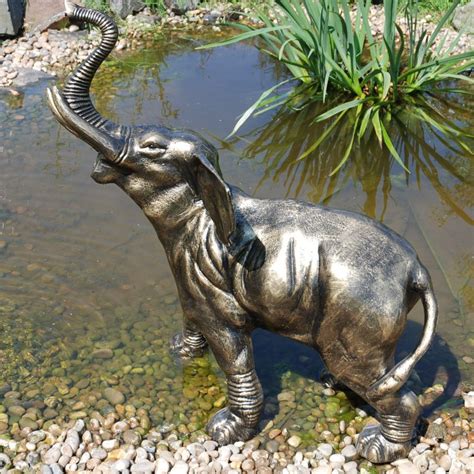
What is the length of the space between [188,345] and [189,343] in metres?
0.02

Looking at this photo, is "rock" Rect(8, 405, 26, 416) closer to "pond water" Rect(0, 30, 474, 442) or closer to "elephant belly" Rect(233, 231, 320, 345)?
"pond water" Rect(0, 30, 474, 442)

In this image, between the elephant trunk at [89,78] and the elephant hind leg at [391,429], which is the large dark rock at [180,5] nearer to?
the elephant trunk at [89,78]

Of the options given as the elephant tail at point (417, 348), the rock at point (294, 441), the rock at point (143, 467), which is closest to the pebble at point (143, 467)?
the rock at point (143, 467)

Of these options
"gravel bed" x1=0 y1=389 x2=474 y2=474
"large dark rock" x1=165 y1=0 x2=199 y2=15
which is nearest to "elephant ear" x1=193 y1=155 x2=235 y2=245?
"gravel bed" x1=0 y1=389 x2=474 y2=474

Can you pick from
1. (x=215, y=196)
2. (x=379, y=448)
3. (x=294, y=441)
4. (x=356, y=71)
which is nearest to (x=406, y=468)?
(x=379, y=448)

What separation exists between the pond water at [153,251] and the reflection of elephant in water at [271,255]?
0.57 m

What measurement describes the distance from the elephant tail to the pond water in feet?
1.80

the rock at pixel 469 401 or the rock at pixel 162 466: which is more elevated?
the rock at pixel 162 466

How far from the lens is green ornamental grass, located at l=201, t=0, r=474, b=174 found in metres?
5.77

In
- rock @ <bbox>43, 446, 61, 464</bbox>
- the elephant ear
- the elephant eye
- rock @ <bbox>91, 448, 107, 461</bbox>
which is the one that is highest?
the elephant eye

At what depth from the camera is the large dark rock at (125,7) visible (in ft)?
28.2

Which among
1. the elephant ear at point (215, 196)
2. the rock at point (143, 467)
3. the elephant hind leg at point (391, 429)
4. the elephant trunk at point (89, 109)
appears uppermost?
the elephant trunk at point (89, 109)

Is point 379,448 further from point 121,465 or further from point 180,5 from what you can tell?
point 180,5

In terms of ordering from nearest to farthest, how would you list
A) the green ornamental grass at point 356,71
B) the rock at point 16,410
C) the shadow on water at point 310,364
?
the rock at point 16,410, the shadow on water at point 310,364, the green ornamental grass at point 356,71
